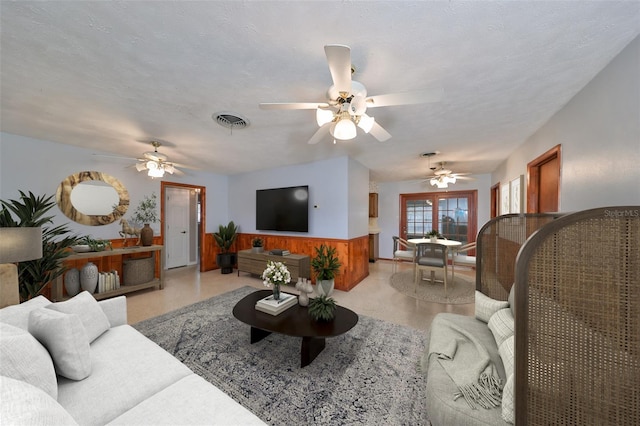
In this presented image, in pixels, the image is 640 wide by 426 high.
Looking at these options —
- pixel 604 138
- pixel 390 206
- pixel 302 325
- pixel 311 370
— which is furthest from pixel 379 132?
pixel 390 206

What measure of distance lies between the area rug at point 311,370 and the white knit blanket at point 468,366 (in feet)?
1.41

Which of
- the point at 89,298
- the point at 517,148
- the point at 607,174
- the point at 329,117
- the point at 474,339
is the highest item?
the point at 517,148

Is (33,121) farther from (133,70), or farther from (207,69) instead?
(207,69)

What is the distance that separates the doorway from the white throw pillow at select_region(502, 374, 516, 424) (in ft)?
18.1

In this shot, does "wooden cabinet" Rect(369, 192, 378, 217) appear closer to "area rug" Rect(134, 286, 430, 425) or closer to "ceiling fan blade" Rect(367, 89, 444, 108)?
"area rug" Rect(134, 286, 430, 425)

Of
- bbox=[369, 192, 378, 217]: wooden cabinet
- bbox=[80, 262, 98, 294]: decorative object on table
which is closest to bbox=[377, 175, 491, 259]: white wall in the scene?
bbox=[369, 192, 378, 217]: wooden cabinet

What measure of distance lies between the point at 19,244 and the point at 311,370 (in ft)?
7.19

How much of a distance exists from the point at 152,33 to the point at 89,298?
188 cm

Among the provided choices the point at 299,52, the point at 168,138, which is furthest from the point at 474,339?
the point at 168,138

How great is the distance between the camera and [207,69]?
1572 mm

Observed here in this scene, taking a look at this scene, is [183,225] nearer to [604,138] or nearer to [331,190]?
[331,190]

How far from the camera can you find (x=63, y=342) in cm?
116

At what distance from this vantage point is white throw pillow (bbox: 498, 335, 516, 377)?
1150 mm

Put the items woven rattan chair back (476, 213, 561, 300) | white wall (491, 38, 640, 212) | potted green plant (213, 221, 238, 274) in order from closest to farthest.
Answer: white wall (491, 38, 640, 212)
woven rattan chair back (476, 213, 561, 300)
potted green plant (213, 221, 238, 274)
